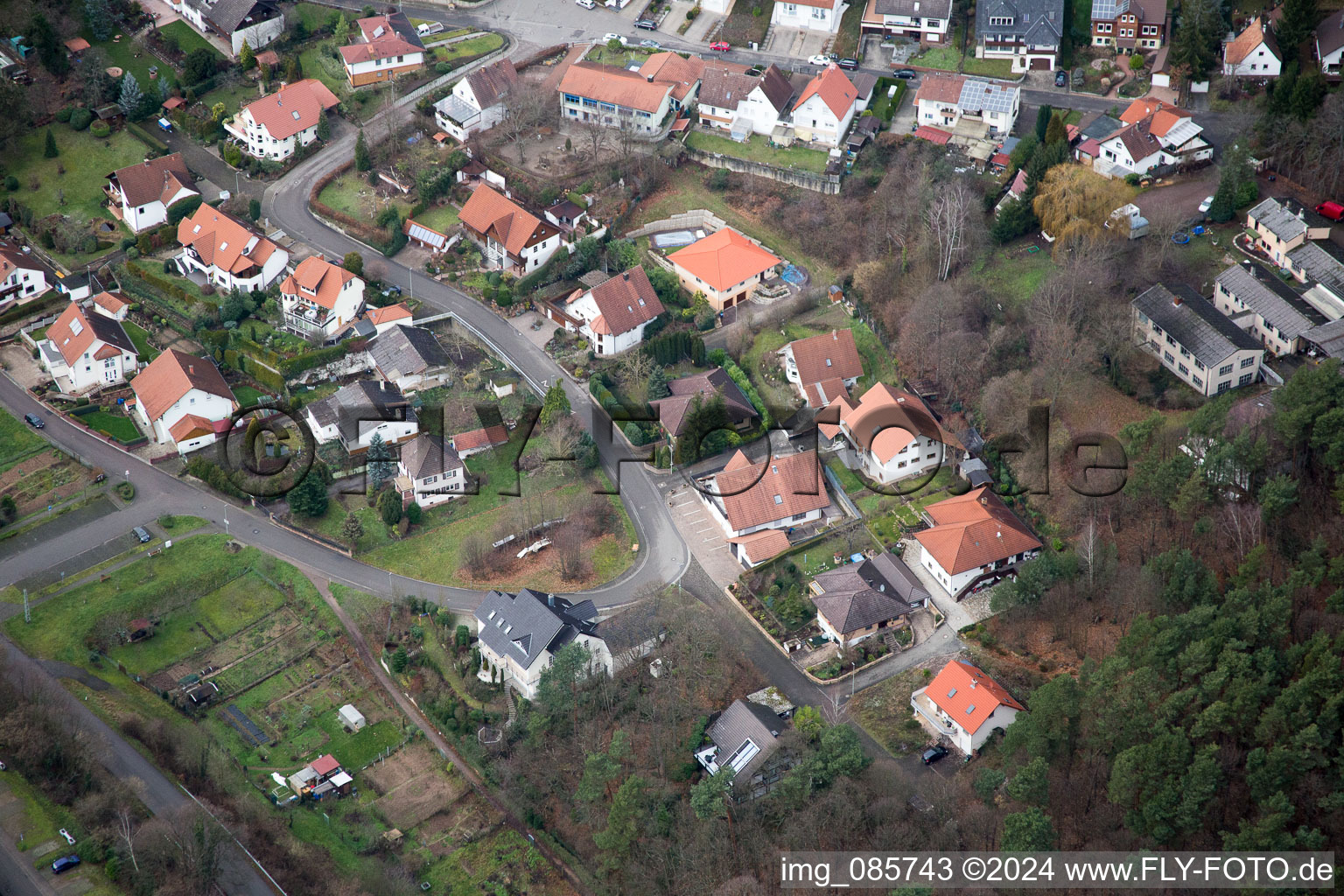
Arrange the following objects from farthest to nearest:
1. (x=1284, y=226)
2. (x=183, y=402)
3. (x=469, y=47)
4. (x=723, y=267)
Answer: (x=469, y=47)
(x=723, y=267)
(x=183, y=402)
(x=1284, y=226)

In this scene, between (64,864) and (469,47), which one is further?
(469,47)

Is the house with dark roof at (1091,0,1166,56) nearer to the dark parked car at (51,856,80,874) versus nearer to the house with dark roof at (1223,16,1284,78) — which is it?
the house with dark roof at (1223,16,1284,78)

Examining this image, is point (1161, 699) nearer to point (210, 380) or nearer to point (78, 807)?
point (78, 807)

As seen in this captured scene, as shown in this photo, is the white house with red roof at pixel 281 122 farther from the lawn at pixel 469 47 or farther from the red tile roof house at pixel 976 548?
the red tile roof house at pixel 976 548

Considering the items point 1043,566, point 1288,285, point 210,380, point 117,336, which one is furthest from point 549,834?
point 1288,285

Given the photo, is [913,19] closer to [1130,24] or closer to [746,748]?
[1130,24]

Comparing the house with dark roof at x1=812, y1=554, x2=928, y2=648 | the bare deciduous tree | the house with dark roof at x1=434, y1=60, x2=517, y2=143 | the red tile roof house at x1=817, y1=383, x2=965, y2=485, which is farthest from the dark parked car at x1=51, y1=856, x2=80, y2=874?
the house with dark roof at x1=434, y1=60, x2=517, y2=143

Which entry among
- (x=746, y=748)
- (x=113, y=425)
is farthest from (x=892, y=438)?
(x=113, y=425)
